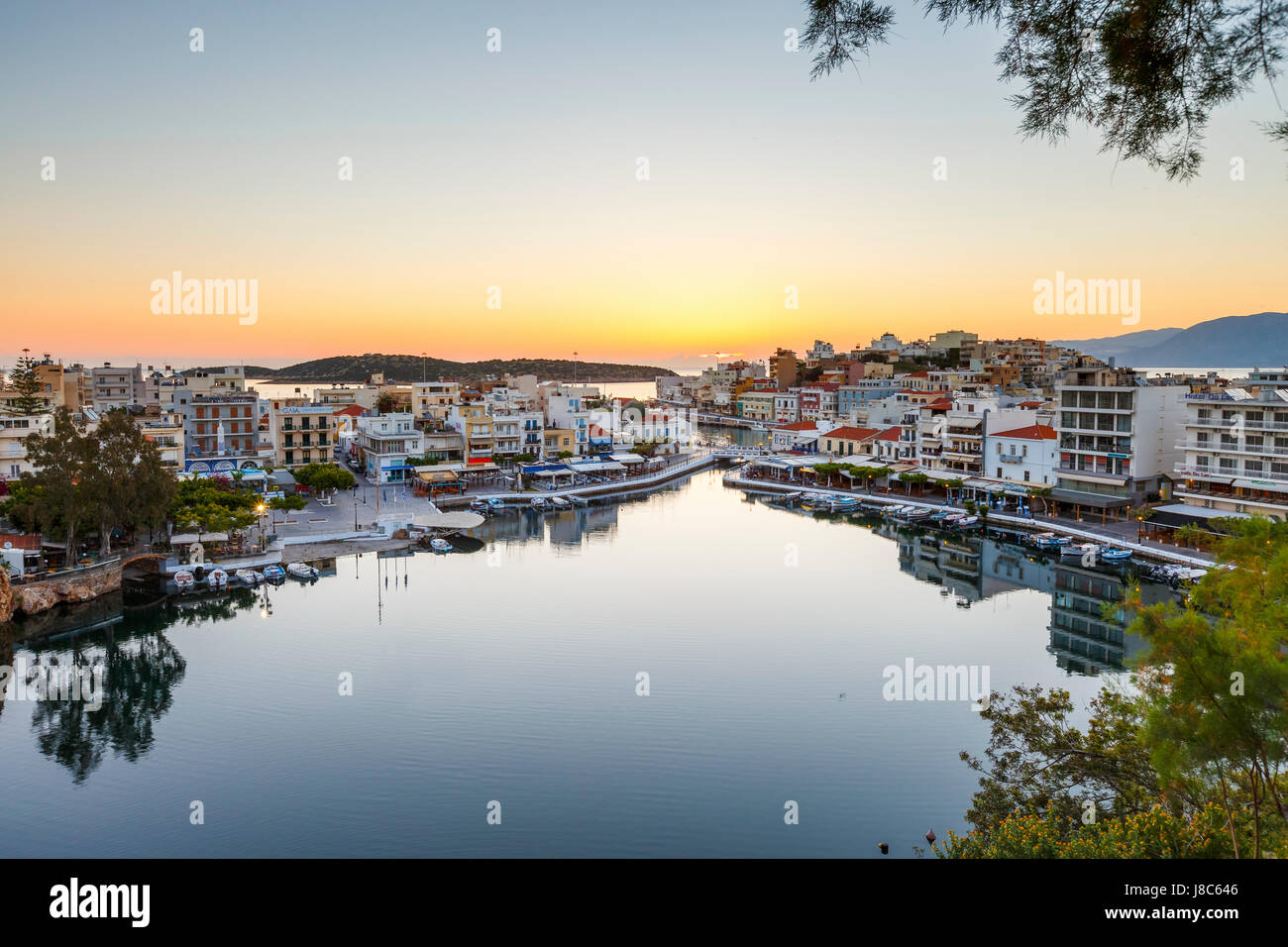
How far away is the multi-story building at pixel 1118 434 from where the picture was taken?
2031 cm

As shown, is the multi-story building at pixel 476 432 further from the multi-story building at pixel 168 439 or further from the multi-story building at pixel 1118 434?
the multi-story building at pixel 1118 434

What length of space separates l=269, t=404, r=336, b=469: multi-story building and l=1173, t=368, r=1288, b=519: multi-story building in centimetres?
2436

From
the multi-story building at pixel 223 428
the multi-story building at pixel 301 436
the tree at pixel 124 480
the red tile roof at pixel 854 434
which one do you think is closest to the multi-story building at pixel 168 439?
the multi-story building at pixel 223 428

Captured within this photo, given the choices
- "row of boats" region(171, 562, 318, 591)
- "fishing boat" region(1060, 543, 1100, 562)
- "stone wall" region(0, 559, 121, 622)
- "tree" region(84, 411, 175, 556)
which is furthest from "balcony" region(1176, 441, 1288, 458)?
"stone wall" region(0, 559, 121, 622)

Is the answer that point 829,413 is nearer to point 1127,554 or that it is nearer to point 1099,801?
point 1127,554

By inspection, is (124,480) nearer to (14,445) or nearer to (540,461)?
(14,445)

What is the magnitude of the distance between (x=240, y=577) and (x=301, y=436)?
1128 centimetres

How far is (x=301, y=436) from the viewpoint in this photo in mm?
26469

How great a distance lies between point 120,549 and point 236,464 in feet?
22.3

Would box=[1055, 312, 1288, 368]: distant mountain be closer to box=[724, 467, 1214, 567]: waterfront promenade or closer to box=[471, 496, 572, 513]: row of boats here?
box=[724, 467, 1214, 567]: waterfront promenade

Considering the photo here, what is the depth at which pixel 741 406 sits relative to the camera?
53688 mm

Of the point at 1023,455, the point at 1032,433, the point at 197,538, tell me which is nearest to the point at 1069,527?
the point at 1023,455
